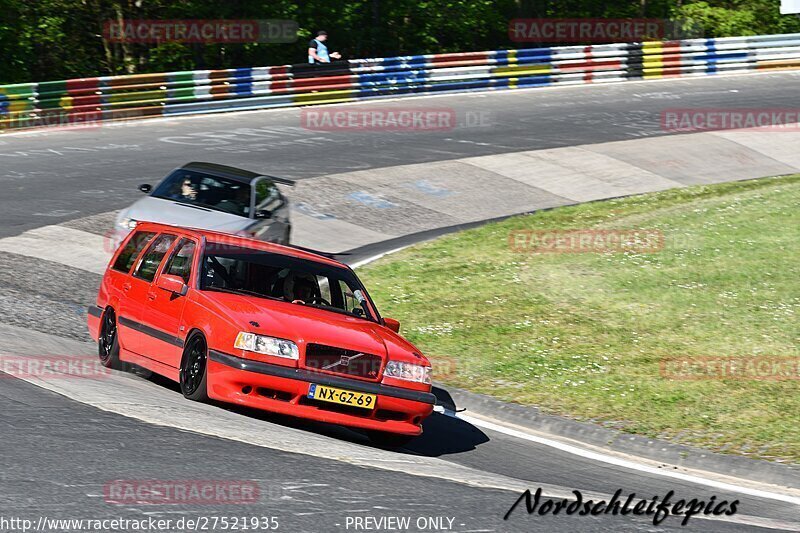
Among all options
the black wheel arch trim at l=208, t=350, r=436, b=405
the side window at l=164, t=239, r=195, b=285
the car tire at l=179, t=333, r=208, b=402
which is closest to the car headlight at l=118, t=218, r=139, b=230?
the side window at l=164, t=239, r=195, b=285

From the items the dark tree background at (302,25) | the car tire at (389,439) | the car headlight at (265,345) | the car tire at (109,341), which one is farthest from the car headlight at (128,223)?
the dark tree background at (302,25)

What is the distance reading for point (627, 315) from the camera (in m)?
13.7

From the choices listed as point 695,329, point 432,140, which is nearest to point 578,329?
point 695,329

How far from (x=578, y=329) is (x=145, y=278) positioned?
5.14 metres

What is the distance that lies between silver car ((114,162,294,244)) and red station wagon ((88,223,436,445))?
370 cm

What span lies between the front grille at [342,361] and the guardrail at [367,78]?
19092 mm

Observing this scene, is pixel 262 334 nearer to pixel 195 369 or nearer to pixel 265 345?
pixel 265 345

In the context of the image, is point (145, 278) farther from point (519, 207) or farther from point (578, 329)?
point (519, 207)

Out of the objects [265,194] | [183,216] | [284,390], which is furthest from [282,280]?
[265,194]

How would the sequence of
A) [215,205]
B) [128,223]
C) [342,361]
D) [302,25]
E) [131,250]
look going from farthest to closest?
[302,25] → [215,205] → [128,223] → [131,250] → [342,361]

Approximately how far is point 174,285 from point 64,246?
7268 mm

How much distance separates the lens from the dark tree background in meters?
36.4

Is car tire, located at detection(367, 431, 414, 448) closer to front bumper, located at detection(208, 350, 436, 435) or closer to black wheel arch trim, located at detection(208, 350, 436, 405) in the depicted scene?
front bumper, located at detection(208, 350, 436, 435)

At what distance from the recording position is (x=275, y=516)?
6207 millimetres
